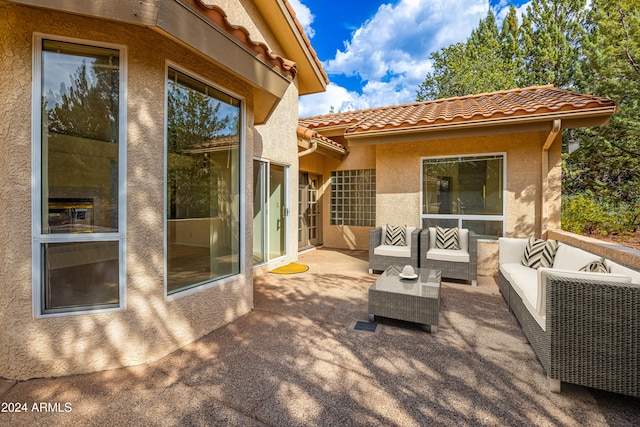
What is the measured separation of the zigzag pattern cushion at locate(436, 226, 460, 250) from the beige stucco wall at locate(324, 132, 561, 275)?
44.8 inches

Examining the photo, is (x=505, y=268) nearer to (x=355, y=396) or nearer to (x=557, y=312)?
(x=557, y=312)

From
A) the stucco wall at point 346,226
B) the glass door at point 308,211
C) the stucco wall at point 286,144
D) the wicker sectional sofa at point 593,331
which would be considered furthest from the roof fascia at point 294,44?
the wicker sectional sofa at point 593,331

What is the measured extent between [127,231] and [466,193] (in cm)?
803

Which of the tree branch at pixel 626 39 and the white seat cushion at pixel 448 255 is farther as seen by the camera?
the tree branch at pixel 626 39

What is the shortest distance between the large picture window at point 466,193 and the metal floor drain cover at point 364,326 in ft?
16.2

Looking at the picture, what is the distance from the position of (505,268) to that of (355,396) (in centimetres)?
425

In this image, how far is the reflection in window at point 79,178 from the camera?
3.11m

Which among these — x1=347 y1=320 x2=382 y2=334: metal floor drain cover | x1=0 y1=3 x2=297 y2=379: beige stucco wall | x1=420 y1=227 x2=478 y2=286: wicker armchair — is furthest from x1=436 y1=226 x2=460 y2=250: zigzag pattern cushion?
x1=0 y1=3 x2=297 y2=379: beige stucco wall

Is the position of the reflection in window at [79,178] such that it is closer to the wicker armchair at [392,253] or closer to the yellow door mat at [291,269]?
the yellow door mat at [291,269]

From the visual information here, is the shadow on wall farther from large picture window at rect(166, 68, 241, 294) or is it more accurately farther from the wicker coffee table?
large picture window at rect(166, 68, 241, 294)

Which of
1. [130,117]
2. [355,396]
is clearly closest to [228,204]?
[130,117]

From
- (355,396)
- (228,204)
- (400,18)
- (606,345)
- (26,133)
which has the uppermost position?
(400,18)

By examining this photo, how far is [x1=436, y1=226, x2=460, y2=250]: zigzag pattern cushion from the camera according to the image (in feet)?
24.2

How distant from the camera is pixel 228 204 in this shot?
4.73 metres
